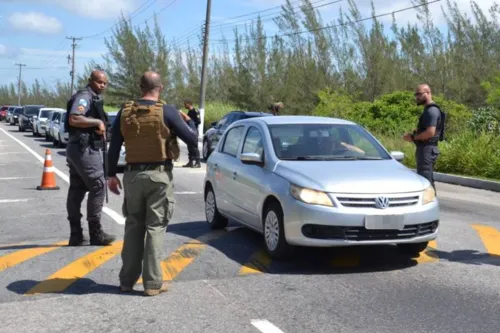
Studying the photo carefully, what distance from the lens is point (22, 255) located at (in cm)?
834

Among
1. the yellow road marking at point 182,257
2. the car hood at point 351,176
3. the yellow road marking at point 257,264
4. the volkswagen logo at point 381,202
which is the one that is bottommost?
the yellow road marking at point 182,257

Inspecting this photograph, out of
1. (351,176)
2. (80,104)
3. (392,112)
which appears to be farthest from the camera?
Answer: (392,112)

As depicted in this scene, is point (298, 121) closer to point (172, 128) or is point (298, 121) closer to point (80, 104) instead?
point (80, 104)

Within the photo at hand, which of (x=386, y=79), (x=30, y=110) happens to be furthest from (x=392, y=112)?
(x=30, y=110)

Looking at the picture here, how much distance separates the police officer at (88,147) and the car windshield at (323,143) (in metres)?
1.95

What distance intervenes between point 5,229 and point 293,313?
18.4ft

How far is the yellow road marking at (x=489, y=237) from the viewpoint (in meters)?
8.88

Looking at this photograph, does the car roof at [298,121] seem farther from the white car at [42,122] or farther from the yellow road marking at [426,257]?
the white car at [42,122]

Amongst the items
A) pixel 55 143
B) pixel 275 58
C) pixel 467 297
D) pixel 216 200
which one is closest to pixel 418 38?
pixel 275 58

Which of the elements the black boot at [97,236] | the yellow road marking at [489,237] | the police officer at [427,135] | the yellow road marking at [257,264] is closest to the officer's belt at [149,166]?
the yellow road marking at [257,264]

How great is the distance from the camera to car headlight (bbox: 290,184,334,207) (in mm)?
7391

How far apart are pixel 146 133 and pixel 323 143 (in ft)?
9.13

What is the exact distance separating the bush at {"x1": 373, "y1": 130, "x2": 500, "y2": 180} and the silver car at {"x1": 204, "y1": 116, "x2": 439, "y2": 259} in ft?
31.9

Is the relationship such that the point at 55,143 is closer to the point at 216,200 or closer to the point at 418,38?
the point at 418,38
